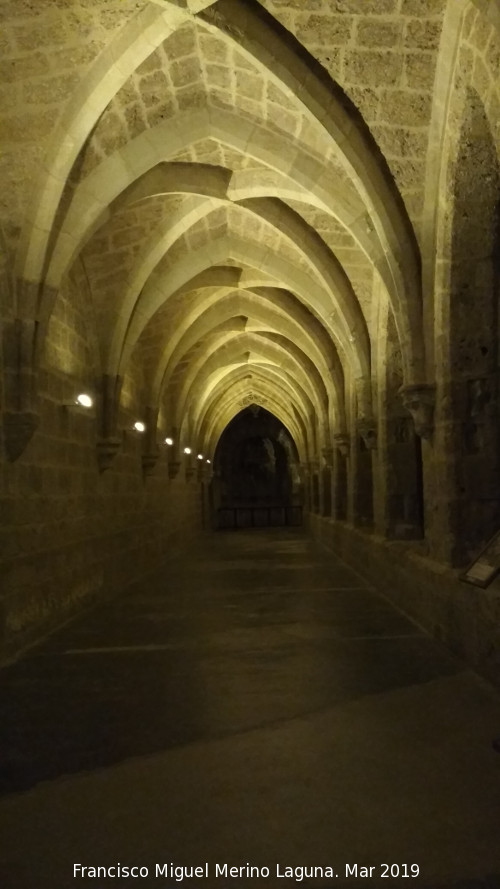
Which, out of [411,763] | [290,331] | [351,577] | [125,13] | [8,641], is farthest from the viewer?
[290,331]

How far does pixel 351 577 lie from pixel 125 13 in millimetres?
6225

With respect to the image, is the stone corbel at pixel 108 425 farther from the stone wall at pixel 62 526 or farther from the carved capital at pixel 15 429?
the carved capital at pixel 15 429

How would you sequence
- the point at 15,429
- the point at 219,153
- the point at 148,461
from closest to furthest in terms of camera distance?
the point at 15,429 → the point at 219,153 → the point at 148,461

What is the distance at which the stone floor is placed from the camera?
77.0 inches

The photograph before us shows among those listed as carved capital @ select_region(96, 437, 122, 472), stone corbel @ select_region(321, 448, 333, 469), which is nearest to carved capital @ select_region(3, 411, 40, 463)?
carved capital @ select_region(96, 437, 122, 472)

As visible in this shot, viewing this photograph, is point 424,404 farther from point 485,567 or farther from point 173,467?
point 173,467

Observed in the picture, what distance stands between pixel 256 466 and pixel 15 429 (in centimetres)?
2218

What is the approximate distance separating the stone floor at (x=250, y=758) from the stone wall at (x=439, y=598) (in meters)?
0.13

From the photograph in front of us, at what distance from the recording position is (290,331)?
11016 millimetres

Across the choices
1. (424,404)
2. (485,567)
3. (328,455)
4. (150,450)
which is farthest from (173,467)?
(485,567)

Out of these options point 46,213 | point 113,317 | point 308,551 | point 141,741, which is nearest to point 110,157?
point 46,213

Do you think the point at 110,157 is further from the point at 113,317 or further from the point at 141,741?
the point at 141,741

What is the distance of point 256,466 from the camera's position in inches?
1054

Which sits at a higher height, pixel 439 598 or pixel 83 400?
pixel 83 400
